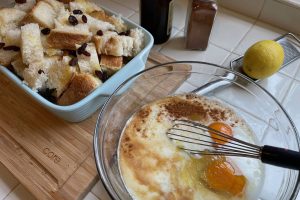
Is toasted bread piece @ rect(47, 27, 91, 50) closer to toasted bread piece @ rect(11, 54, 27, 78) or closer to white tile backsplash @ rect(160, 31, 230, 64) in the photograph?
toasted bread piece @ rect(11, 54, 27, 78)

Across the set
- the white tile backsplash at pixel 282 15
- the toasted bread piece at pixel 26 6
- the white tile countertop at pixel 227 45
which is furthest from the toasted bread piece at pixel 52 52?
the white tile backsplash at pixel 282 15

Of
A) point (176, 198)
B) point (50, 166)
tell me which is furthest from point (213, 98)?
point (50, 166)

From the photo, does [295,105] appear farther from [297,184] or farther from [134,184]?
[134,184]

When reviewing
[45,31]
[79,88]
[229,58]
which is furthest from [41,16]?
[229,58]

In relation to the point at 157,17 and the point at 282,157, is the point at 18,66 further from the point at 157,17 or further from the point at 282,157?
the point at 282,157

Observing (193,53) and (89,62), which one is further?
(193,53)

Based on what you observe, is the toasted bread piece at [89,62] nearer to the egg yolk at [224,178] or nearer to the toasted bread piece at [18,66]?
the toasted bread piece at [18,66]

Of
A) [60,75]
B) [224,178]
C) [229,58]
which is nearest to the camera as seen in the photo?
[224,178]

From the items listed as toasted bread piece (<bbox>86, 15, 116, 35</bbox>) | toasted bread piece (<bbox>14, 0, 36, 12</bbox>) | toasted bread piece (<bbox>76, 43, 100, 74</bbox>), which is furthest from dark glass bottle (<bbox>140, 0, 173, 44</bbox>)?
toasted bread piece (<bbox>14, 0, 36, 12</bbox>)
